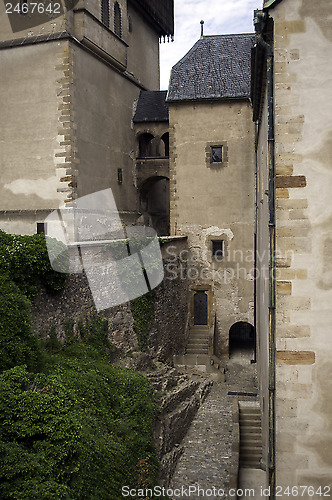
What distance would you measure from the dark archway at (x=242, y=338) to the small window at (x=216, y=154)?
728cm

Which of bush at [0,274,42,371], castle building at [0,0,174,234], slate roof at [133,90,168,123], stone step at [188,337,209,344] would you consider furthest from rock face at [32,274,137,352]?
slate roof at [133,90,168,123]

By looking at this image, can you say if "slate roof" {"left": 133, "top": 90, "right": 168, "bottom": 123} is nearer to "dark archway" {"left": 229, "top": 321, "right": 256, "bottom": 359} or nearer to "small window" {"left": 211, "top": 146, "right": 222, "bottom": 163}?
"small window" {"left": 211, "top": 146, "right": 222, "bottom": 163}

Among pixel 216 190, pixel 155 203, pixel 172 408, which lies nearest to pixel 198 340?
pixel 216 190

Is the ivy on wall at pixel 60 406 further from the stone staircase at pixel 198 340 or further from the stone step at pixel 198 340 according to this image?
the stone step at pixel 198 340

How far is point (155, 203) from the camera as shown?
2403 centimetres

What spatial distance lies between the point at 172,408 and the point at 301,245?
7.18 m

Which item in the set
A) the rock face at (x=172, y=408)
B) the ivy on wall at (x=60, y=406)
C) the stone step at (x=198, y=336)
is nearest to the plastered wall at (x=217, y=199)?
the stone step at (x=198, y=336)

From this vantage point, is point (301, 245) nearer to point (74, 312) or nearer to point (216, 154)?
point (74, 312)

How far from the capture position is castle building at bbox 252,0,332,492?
7070 mm

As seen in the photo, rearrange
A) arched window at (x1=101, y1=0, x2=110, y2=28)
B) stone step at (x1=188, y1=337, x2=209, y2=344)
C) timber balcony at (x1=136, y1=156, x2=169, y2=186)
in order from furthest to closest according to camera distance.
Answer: timber balcony at (x1=136, y1=156, x2=169, y2=186), stone step at (x1=188, y1=337, x2=209, y2=344), arched window at (x1=101, y1=0, x2=110, y2=28)

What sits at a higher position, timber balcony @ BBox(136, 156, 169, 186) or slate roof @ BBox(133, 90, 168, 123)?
slate roof @ BBox(133, 90, 168, 123)

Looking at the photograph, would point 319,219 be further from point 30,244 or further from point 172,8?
point 172,8

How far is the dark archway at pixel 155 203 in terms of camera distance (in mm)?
22109

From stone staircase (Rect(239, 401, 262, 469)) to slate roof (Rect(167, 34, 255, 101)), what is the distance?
38.7 ft
